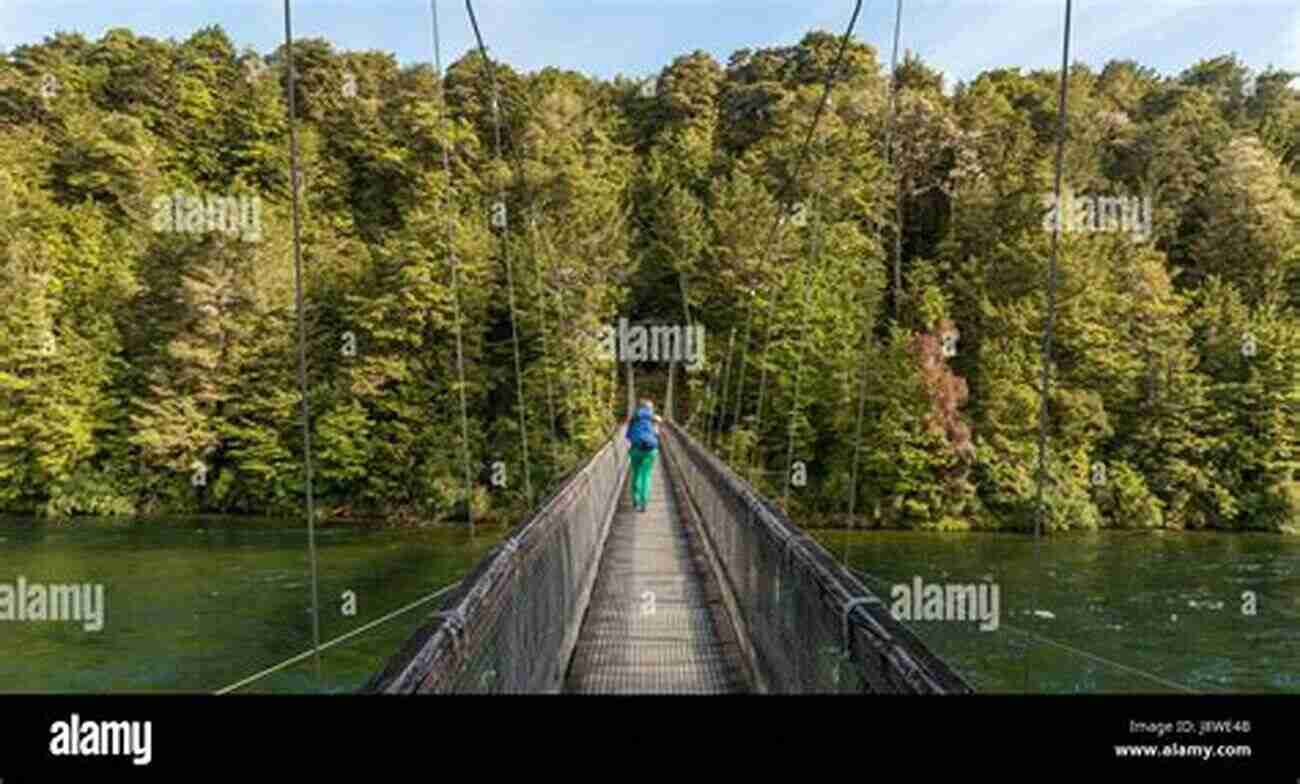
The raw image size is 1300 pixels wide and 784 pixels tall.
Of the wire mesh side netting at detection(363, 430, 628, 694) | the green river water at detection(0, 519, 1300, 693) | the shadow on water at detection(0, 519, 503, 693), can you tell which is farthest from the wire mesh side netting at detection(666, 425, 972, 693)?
the green river water at detection(0, 519, 1300, 693)

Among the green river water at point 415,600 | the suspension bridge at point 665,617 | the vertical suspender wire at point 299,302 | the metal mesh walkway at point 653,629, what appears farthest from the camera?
the green river water at point 415,600

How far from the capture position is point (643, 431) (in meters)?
10.3

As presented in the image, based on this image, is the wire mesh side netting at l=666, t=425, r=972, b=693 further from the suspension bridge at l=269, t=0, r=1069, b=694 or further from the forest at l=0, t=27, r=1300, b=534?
the forest at l=0, t=27, r=1300, b=534

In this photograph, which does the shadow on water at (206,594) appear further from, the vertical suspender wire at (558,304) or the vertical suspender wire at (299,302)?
the vertical suspender wire at (299,302)

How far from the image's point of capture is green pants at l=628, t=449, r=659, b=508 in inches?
429

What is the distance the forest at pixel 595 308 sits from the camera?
40.6 meters

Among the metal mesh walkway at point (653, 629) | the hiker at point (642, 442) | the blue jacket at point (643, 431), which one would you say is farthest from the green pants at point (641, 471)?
the metal mesh walkway at point (653, 629)

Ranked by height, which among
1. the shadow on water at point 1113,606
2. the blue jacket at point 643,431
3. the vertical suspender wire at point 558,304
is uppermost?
the vertical suspender wire at point 558,304

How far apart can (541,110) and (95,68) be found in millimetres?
25932

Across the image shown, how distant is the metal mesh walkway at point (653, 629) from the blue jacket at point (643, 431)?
109 centimetres
